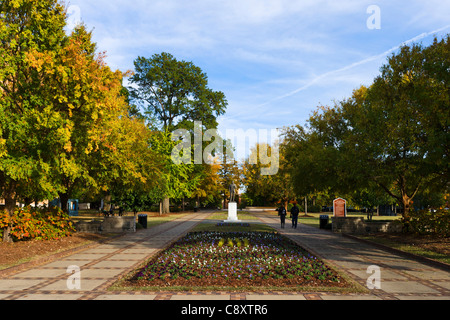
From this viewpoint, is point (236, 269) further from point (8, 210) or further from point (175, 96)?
point (175, 96)

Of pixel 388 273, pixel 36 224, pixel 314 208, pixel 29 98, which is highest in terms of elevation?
pixel 29 98

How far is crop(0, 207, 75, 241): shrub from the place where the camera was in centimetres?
1440

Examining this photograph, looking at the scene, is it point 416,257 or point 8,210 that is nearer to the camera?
point 416,257

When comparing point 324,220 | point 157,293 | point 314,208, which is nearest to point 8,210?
point 157,293

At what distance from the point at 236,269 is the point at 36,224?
→ 1031 centimetres

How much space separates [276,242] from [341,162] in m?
6.55

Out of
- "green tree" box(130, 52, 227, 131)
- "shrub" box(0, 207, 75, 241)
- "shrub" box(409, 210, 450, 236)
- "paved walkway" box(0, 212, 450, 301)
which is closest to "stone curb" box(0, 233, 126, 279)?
"paved walkway" box(0, 212, 450, 301)

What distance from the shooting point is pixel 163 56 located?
44.3 metres

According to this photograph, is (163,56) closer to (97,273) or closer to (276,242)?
(276,242)

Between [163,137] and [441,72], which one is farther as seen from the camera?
[163,137]

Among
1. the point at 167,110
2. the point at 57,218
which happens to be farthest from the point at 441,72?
the point at 167,110

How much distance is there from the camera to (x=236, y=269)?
31.1ft
